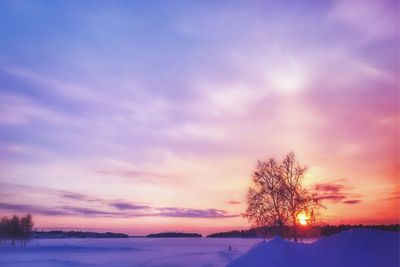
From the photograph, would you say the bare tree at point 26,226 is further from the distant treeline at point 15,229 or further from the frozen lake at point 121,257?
the frozen lake at point 121,257

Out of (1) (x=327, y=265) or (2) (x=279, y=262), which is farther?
(2) (x=279, y=262)

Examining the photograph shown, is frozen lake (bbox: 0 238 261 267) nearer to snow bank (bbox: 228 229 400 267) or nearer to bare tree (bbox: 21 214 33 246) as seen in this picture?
snow bank (bbox: 228 229 400 267)

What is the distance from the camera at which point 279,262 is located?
63.4 feet

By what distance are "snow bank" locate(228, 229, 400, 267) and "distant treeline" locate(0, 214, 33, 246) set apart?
123 meters

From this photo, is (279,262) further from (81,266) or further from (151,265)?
(81,266)

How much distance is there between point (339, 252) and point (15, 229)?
130087 millimetres

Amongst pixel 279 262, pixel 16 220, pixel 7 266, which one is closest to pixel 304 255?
pixel 279 262

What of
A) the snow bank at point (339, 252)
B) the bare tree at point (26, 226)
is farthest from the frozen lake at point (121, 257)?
the bare tree at point (26, 226)

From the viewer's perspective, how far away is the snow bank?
1745 cm

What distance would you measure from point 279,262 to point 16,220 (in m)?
130

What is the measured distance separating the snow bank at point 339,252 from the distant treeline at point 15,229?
404 feet

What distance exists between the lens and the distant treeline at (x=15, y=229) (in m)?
127

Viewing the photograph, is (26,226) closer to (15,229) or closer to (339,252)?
(15,229)

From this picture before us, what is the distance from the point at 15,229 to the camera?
5064 inches
